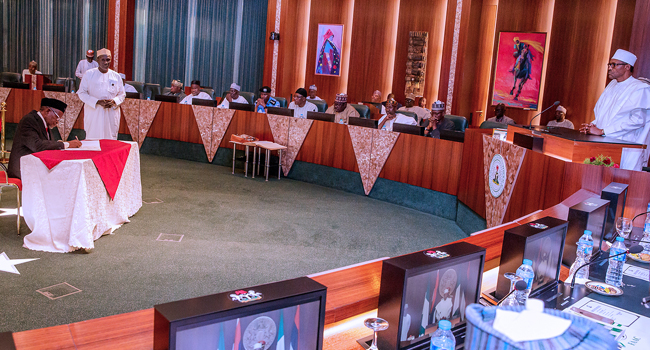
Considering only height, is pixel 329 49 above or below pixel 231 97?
above

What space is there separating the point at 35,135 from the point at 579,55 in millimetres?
7643

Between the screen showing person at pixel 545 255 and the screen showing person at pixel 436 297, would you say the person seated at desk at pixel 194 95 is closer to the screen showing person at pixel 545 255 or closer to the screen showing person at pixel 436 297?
the screen showing person at pixel 545 255

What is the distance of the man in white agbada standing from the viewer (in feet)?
19.6

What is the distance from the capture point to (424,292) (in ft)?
4.33

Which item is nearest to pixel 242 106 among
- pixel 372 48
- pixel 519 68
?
pixel 372 48

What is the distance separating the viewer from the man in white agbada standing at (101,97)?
5.98 meters

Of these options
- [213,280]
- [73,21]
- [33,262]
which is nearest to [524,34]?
[213,280]

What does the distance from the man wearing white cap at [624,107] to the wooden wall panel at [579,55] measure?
161 inches

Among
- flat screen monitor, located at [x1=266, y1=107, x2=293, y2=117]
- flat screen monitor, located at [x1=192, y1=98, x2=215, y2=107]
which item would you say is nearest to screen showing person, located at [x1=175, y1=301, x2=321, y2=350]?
flat screen monitor, located at [x1=266, y1=107, x2=293, y2=117]

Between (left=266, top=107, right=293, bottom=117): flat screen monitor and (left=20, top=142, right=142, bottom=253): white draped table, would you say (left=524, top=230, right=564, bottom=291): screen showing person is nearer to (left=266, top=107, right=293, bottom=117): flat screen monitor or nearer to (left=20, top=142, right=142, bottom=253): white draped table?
(left=20, top=142, right=142, bottom=253): white draped table

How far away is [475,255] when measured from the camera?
1.45 meters

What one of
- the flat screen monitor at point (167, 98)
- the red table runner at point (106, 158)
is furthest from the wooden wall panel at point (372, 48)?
the red table runner at point (106, 158)

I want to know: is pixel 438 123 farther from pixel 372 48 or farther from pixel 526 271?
pixel 526 271

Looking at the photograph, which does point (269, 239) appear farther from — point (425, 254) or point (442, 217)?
point (425, 254)
